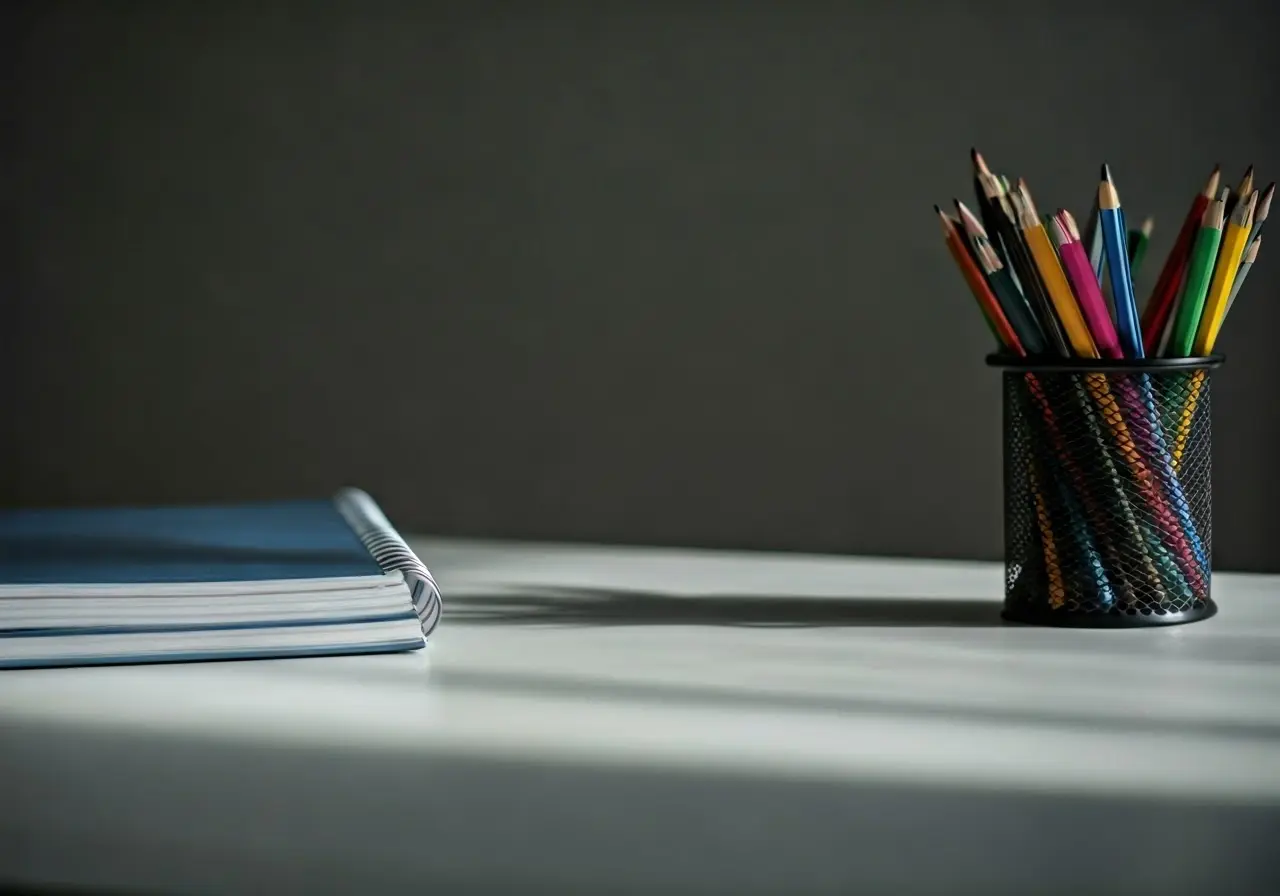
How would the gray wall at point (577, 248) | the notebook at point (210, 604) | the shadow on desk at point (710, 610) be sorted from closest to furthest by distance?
1. the notebook at point (210, 604)
2. the shadow on desk at point (710, 610)
3. the gray wall at point (577, 248)

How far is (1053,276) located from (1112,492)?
4.2 inches

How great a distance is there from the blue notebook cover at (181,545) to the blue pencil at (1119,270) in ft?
1.23

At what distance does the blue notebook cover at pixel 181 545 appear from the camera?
674 millimetres

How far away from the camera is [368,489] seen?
1.56 m

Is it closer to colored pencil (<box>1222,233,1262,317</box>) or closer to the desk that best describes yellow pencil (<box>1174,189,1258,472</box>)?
colored pencil (<box>1222,233,1262,317</box>)

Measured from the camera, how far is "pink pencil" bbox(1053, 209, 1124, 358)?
0.71 meters

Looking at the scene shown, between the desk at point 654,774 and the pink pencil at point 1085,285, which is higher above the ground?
the pink pencil at point 1085,285

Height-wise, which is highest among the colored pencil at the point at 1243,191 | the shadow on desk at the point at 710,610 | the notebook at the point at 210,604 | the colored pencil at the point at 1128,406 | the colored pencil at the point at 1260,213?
the colored pencil at the point at 1243,191

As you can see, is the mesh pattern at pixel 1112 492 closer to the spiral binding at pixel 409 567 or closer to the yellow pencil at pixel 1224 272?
the yellow pencil at pixel 1224 272

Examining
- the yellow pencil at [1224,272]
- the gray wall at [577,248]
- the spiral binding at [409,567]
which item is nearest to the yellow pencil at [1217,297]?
the yellow pencil at [1224,272]

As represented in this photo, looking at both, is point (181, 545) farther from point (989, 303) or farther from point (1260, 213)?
point (1260, 213)

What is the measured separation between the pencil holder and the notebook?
11.8 inches

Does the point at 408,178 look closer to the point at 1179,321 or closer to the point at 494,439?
the point at 494,439

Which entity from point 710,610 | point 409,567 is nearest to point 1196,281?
point 710,610
